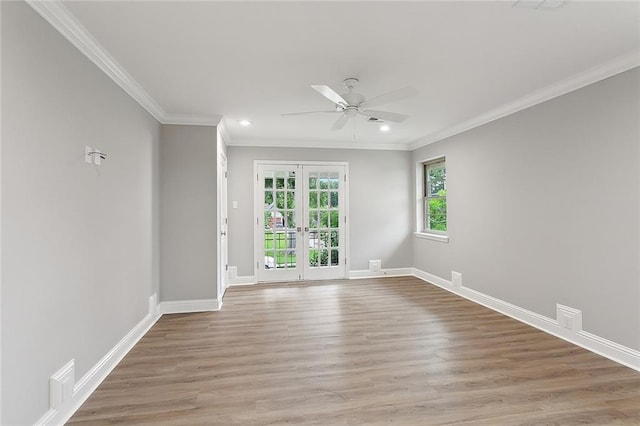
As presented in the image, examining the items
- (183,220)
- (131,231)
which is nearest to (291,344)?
(131,231)

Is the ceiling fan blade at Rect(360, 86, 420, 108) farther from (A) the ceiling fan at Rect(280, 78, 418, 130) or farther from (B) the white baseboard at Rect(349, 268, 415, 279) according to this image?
(B) the white baseboard at Rect(349, 268, 415, 279)

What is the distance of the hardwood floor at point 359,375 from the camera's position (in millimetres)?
1921

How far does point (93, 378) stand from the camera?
7.23 ft

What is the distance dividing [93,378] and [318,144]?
14.1 feet

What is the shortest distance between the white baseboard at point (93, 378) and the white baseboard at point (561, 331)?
3972 mm

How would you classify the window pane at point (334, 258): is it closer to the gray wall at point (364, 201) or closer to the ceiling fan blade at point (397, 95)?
the gray wall at point (364, 201)

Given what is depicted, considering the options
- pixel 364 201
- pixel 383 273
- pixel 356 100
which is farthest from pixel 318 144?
pixel 356 100

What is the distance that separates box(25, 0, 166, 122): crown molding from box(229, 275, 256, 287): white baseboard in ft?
10.1

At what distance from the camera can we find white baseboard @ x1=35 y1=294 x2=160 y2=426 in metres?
1.79

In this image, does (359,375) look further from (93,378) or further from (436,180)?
(436,180)

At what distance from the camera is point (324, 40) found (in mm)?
2143

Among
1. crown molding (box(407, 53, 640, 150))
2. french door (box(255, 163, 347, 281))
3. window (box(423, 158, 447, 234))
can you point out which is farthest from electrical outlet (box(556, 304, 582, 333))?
french door (box(255, 163, 347, 281))

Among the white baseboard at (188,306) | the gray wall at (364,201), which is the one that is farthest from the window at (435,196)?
the white baseboard at (188,306)

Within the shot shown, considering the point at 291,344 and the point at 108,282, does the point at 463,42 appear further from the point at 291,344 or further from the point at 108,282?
the point at 108,282
